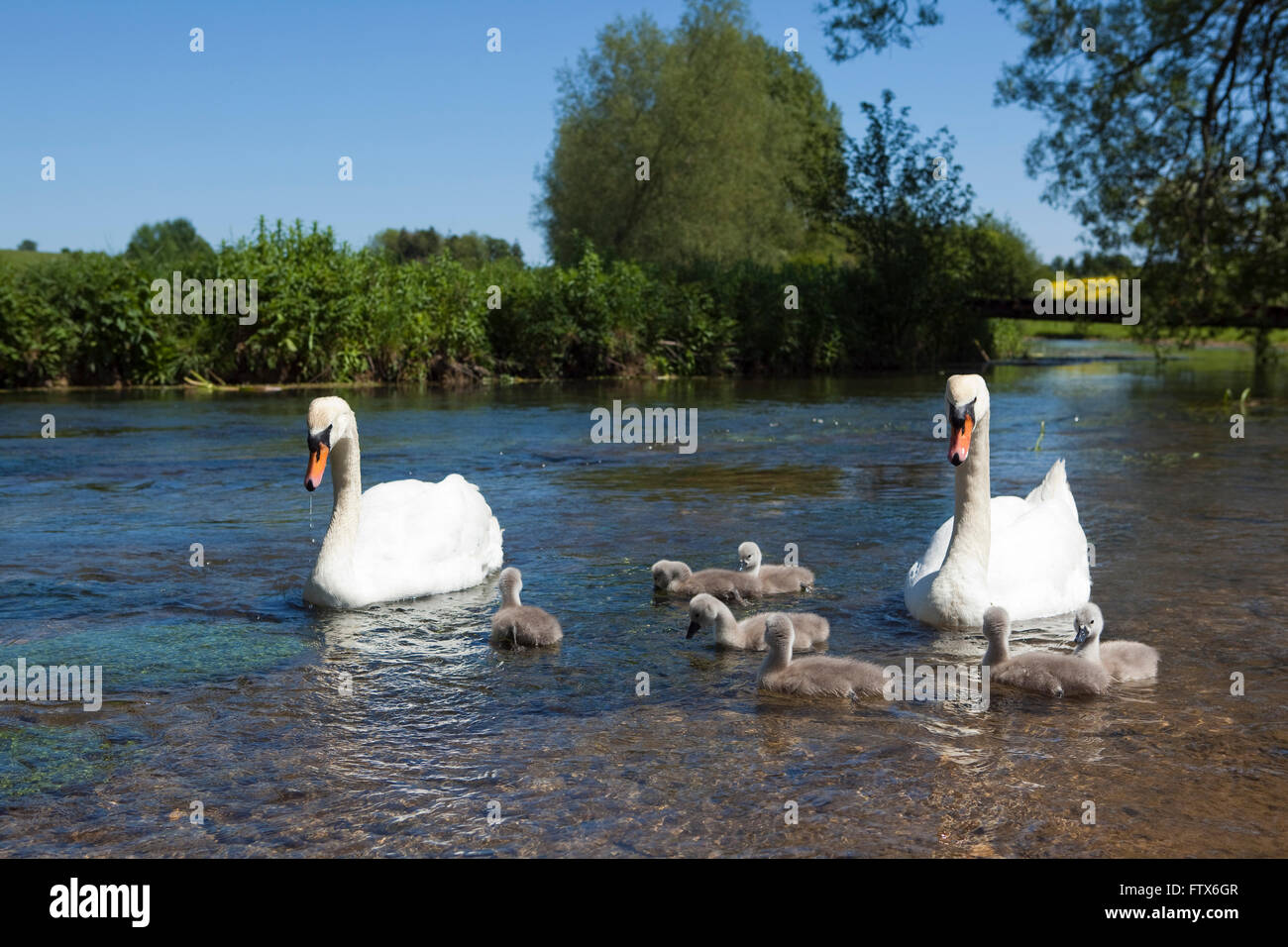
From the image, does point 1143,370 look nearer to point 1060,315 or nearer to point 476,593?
point 1060,315

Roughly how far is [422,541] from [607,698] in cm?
253

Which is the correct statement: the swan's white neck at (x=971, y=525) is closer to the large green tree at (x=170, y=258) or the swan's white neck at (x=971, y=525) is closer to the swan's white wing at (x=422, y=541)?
the swan's white wing at (x=422, y=541)

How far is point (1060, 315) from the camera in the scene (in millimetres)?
33656

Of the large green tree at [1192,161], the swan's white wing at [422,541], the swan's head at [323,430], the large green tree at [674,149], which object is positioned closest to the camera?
the swan's head at [323,430]

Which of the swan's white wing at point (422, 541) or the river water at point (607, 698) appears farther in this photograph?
the swan's white wing at point (422, 541)

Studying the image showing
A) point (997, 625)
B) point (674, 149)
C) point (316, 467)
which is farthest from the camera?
point (674, 149)

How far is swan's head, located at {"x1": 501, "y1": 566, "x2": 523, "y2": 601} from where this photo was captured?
668 cm

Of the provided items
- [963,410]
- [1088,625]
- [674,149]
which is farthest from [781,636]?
[674,149]

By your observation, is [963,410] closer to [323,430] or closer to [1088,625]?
[1088,625]

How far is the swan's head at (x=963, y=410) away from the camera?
6520mm

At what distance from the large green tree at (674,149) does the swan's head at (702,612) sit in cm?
4300

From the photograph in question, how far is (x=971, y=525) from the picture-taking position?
6.73m

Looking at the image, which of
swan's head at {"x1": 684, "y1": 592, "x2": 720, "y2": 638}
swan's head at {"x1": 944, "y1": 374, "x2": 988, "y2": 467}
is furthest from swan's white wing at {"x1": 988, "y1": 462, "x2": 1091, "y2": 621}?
swan's head at {"x1": 684, "y1": 592, "x2": 720, "y2": 638}

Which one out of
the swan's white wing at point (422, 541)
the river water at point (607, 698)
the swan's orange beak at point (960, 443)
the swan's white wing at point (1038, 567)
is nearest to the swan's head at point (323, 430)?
the swan's white wing at point (422, 541)
